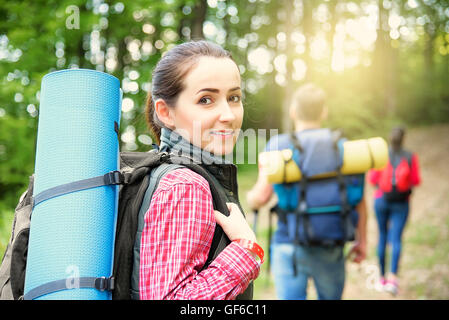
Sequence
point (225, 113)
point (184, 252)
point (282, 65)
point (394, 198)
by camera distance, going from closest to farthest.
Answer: point (184, 252) < point (225, 113) < point (394, 198) < point (282, 65)

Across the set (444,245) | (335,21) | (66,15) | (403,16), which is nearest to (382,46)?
(403,16)

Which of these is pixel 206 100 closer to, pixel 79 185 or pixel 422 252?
pixel 79 185

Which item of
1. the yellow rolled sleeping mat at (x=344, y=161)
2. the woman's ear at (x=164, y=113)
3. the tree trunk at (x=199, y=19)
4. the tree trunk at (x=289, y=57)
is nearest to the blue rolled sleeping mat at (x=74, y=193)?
the woman's ear at (x=164, y=113)

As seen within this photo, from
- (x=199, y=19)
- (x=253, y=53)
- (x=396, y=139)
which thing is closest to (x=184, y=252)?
(x=396, y=139)

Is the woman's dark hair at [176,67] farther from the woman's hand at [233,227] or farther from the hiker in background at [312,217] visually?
the hiker in background at [312,217]

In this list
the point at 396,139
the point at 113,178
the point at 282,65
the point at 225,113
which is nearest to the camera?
the point at 113,178

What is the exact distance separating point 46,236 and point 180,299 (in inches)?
19.7

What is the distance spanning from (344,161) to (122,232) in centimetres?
219

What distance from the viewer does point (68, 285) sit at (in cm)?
125

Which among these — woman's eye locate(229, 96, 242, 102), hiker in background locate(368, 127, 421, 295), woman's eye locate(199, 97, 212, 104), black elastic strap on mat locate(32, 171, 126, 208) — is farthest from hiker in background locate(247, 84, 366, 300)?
hiker in background locate(368, 127, 421, 295)

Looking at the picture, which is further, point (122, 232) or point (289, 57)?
point (289, 57)

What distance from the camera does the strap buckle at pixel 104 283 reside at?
1.28m

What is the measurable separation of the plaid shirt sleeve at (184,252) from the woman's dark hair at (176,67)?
0.41m

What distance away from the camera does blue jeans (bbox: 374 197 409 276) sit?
599 cm
